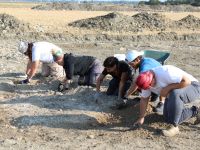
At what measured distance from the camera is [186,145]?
6.76 meters

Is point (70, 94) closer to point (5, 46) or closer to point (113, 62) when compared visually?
point (113, 62)

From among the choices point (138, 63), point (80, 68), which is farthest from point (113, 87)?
point (138, 63)

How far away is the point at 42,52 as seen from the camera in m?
9.81

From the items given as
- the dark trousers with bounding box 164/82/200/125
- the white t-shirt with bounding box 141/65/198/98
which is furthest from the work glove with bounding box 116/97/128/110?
the white t-shirt with bounding box 141/65/198/98

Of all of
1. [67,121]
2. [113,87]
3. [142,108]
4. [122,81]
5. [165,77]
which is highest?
[165,77]

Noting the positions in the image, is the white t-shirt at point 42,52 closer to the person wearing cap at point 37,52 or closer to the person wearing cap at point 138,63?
the person wearing cap at point 37,52

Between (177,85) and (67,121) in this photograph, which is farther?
(67,121)

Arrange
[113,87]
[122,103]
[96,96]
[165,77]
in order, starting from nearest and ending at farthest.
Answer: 1. [165,77]
2. [122,103]
3. [96,96]
4. [113,87]

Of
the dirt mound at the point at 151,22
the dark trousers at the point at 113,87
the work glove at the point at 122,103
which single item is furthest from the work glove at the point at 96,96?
the dirt mound at the point at 151,22

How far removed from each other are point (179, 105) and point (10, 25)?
1744 centimetres

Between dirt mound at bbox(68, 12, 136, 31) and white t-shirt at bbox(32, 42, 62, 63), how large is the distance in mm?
15889

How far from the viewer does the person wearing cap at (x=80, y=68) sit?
31.0ft

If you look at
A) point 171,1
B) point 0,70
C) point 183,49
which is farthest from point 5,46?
point 171,1

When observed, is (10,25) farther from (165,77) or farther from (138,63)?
(165,77)
